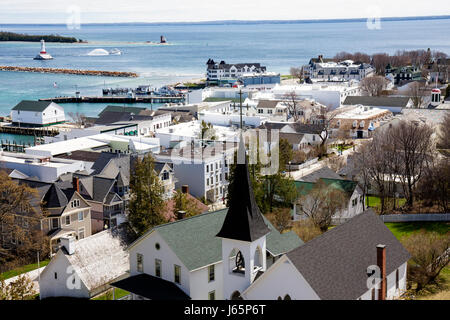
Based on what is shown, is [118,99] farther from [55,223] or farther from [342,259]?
[342,259]

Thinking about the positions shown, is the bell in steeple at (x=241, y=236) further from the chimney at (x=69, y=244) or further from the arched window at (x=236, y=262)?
the chimney at (x=69, y=244)

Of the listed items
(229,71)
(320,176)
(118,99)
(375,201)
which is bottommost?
(375,201)

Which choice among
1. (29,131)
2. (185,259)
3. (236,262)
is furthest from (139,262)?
(29,131)

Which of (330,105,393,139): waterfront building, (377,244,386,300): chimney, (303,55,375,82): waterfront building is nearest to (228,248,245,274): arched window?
(377,244,386,300): chimney

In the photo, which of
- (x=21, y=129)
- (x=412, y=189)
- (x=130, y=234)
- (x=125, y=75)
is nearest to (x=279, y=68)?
(x=125, y=75)

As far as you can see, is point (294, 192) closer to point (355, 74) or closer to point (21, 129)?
point (21, 129)

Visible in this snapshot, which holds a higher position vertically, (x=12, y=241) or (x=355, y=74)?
(x=355, y=74)
